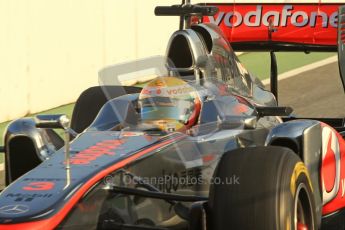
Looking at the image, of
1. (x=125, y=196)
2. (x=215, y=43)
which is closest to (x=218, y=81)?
(x=215, y=43)

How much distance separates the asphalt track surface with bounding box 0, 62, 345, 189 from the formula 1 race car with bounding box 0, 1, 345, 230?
13.0ft

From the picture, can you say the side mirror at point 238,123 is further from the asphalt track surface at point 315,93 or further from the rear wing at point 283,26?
the asphalt track surface at point 315,93

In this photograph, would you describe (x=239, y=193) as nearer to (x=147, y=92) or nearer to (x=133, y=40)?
(x=147, y=92)

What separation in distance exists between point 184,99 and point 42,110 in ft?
18.8

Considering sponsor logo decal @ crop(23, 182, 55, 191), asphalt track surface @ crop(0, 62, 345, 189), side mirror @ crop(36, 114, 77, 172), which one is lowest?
asphalt track surface @ crop(0, 62, 345, 189)

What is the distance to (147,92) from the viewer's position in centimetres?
654

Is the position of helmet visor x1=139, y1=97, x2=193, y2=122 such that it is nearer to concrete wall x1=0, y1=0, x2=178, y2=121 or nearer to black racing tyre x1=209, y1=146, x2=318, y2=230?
black racing tyre x1=209, y1=146, x2=318, y2=230

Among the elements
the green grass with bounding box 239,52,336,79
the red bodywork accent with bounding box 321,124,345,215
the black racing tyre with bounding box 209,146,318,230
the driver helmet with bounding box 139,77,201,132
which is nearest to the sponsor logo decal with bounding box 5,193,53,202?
the black racing tyre with bounding box 209,146,318,230

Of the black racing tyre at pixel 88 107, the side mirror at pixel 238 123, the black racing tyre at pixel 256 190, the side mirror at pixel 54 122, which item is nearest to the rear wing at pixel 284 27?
the black racing tyre at pixel 88 107

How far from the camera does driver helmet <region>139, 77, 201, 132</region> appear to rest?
252 inches

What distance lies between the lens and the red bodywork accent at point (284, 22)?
881cm

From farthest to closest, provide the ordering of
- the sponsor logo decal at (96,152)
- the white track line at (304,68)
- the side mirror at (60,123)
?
the white track line at (304,68)
the sponsor logo decal at (96,152)
the side mirror at (60,123)

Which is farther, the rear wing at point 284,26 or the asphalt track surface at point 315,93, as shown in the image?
the asphalt track surface at point 315,93

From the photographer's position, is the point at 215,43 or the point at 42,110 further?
the point at 42,110
